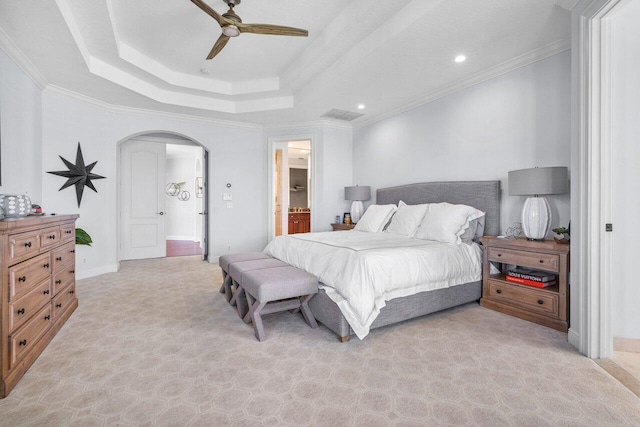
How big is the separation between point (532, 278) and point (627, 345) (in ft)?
2.42

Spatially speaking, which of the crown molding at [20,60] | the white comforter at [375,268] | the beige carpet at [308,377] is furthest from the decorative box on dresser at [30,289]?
the white comforter at [375,268]

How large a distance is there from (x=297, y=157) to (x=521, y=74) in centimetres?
645

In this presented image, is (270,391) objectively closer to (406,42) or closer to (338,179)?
(406,42)

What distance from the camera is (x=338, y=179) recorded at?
5902 mm

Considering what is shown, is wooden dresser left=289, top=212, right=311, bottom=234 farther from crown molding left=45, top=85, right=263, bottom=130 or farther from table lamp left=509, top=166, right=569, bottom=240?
table lamp left=509, top=166, right=569, bottom=240

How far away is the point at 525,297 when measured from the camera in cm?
283

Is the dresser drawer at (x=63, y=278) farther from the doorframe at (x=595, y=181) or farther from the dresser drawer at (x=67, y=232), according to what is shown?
the doorframe at (x=595, y=181)

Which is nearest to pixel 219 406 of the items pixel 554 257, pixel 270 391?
pixel 270 391

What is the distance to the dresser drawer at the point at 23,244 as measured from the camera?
186 centimetres

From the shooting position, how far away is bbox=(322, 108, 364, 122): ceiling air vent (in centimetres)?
517

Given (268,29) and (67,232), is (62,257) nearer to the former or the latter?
(67,232)

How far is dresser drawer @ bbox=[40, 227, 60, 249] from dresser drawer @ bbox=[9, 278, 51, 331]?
0.28 meters

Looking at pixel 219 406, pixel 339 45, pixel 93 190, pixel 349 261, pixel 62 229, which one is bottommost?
pixel 219 406

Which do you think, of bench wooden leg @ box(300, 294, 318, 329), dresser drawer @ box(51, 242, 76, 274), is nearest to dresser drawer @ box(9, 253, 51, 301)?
dresser drawer @ box(51, 242, 76, 274)
